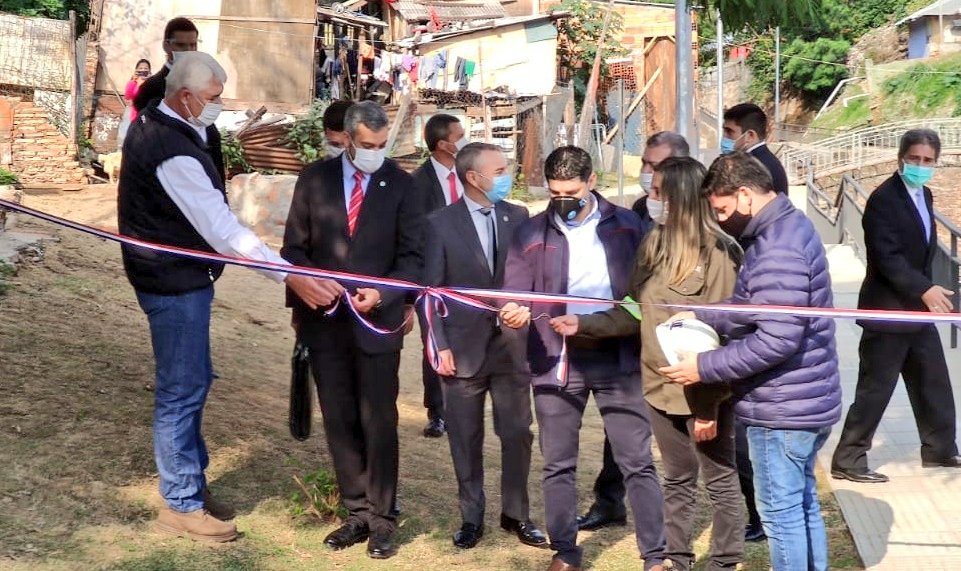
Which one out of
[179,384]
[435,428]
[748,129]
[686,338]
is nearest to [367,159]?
[179,384]

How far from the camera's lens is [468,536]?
592 cm

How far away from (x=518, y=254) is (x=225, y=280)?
23.8ft

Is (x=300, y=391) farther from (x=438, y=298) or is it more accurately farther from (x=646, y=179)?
(x=646, y=179)

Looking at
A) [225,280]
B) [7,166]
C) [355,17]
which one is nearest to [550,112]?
[355,17]

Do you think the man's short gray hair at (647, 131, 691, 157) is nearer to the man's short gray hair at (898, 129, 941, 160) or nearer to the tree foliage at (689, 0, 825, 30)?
the man's short gray hair at (898, 129, 941, 160)

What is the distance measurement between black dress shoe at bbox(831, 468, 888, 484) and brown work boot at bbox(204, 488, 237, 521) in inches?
135

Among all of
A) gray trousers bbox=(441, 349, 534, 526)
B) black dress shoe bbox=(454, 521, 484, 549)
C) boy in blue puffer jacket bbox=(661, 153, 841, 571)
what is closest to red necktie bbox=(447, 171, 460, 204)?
gray trousers bbox=(441, 349, 534, 526)

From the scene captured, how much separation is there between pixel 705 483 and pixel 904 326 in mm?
2132

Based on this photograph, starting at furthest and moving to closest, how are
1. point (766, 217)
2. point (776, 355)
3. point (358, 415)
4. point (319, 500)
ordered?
1. point (319, 500)
2. point (358, 415)
3. point (766, 217)
4. point (776, 355)

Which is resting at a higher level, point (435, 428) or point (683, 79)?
point (683, 79)

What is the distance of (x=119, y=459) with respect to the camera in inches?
237

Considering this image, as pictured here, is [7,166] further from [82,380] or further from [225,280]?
[82,380]

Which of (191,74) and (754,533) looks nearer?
(191,74)

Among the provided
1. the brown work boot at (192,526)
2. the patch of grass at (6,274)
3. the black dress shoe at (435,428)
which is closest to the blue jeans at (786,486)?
the brown work boot at (192,526)
